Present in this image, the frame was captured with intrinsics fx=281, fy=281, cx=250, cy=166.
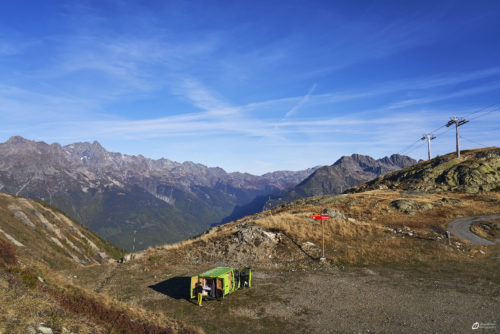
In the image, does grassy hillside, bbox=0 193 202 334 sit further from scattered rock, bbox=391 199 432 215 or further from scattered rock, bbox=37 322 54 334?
scattered rock, bbox=391 199 432 215

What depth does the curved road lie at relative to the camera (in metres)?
35.3

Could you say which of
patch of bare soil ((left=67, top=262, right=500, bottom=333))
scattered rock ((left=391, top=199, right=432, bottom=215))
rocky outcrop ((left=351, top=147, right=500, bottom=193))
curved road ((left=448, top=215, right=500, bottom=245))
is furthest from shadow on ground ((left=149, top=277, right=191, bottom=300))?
rocky outcrop ((left=351, top=147, right=500, bottom=193))

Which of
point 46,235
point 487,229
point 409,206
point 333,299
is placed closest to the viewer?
point 333,299

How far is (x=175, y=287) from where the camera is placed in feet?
80.6

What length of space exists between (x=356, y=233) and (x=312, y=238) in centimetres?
656

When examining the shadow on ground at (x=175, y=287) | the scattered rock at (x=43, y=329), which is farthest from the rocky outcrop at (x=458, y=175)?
the scattered rock at (x=43, y=329)

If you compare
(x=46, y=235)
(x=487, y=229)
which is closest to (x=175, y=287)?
(x=487, y=229)

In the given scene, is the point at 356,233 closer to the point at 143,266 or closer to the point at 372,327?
the point at 372,327

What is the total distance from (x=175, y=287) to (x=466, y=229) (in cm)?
4061

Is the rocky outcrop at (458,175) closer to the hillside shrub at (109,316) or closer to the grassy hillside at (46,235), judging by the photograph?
the hillside shrub at (109,316)

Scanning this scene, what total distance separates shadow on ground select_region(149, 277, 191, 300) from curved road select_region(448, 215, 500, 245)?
113 ft

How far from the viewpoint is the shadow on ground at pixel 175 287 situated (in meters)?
22.8

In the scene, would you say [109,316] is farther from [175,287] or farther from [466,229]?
[466,229]

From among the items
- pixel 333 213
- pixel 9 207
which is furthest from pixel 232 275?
pixel 9 207
